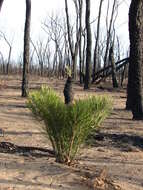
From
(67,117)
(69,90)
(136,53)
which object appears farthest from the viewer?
(69,90)

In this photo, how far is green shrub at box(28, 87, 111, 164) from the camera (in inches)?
245

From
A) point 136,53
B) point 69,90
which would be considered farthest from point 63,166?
point 69,90

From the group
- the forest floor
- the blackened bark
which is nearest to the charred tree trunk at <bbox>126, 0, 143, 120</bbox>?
the forest floor

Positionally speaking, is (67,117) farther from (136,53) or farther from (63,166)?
(136,53)

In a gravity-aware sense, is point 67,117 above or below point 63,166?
above

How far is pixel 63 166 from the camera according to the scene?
6.30 metres

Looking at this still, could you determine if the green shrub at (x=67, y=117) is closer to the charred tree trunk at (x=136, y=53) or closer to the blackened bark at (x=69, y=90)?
the charred tree trunk at (x=136, y=53)

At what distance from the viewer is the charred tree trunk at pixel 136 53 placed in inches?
481

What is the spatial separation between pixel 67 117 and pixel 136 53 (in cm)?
642

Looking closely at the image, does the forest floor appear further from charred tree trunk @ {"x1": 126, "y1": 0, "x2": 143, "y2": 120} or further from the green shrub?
charred tree trunk @ {"x1": 126, "y1": 0, "x2": 143, "y2": 120}

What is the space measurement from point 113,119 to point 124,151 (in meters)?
4.15

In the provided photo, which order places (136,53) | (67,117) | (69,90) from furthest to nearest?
(69,90)
(136,53)
(67,117)

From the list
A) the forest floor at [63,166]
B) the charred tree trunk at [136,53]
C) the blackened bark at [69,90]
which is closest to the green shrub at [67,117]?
the forest floor at [63,166]

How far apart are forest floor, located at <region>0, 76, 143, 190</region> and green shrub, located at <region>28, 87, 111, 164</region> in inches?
11.1
